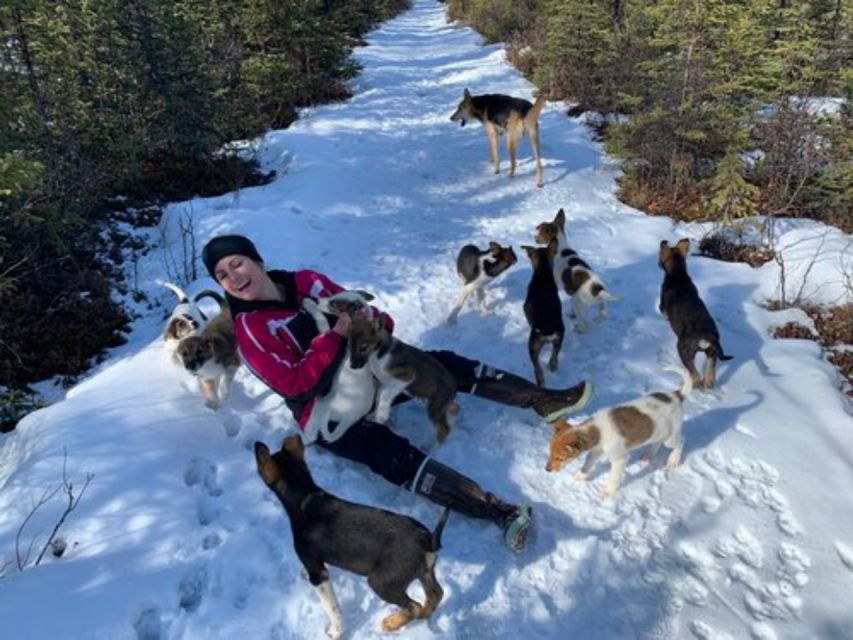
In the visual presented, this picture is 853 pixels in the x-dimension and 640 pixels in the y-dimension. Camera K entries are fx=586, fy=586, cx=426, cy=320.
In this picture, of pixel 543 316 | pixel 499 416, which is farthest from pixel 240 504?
pixel 543 316

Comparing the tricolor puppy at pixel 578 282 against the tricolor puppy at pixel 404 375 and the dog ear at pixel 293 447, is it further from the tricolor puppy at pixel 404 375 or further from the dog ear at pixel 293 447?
the dog ear at pixel 293 447

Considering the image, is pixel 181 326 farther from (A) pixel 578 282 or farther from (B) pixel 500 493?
(A) pixel 578 282

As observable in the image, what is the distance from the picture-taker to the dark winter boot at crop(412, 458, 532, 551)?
423 cm

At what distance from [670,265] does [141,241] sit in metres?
7.95

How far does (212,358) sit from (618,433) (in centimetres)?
371

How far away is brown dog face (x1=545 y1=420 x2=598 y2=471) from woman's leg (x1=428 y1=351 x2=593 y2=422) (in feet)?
2.17

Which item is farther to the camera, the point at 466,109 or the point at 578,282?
the point at 466,109

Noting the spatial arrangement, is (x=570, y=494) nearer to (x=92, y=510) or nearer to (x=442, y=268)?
(x=92, y=510)

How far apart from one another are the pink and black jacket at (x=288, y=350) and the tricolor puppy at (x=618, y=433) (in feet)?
6.28

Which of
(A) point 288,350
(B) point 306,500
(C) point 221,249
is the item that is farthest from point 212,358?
(B) point 306,500

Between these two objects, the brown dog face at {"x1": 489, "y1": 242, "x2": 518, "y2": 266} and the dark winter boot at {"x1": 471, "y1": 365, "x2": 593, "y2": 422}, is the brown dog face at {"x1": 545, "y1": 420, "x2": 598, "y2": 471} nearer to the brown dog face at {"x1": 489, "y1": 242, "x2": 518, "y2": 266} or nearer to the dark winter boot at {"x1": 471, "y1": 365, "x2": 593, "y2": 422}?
the dark winter boot at {"x1": 471, "y1": 365, "x2": 593, "y2": 422}

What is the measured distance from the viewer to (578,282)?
22.2 feet

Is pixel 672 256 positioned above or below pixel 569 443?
above

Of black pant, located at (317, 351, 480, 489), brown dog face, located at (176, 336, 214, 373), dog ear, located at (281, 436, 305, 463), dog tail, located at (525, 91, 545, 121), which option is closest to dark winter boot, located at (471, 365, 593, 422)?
black pant, located at (317, 351, 480, 489)
